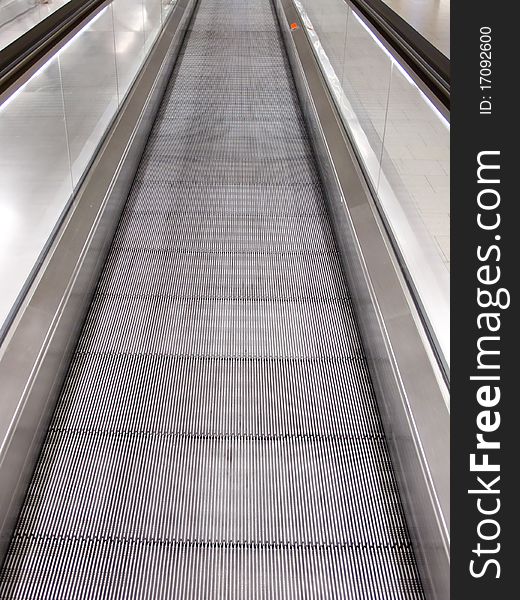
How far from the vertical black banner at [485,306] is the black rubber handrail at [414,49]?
0.23m

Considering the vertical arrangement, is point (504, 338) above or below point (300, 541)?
above

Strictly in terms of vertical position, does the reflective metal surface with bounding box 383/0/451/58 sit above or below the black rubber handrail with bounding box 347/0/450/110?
above

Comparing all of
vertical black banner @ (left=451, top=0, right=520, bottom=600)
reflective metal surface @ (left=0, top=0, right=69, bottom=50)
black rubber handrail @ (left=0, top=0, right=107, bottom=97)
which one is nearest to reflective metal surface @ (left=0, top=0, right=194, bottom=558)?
black rubber handrail @ (left=0, top=0, right=107, bottom=97)

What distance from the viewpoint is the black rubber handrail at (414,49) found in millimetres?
2404

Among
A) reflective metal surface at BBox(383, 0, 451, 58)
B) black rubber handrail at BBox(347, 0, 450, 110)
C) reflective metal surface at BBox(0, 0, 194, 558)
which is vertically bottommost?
reflective metal surface at BBox(0, 0, 194, 558)

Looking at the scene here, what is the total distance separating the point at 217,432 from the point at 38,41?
5.72 ft

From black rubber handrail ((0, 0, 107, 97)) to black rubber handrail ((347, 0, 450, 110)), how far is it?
144 cm

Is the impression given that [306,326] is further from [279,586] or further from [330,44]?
[330,44]

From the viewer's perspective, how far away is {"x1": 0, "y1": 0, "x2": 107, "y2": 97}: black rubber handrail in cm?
256

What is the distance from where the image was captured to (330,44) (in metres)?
6.12

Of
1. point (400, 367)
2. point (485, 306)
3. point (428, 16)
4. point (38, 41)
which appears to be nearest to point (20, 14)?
point (428, 16)

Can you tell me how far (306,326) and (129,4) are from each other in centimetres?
373

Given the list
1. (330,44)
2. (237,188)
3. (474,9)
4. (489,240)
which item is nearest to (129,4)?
(330,44)

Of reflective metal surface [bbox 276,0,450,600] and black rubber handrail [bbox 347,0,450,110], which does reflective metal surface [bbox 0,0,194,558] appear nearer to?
reflective metal surface [bbox 276,0,450,600]
